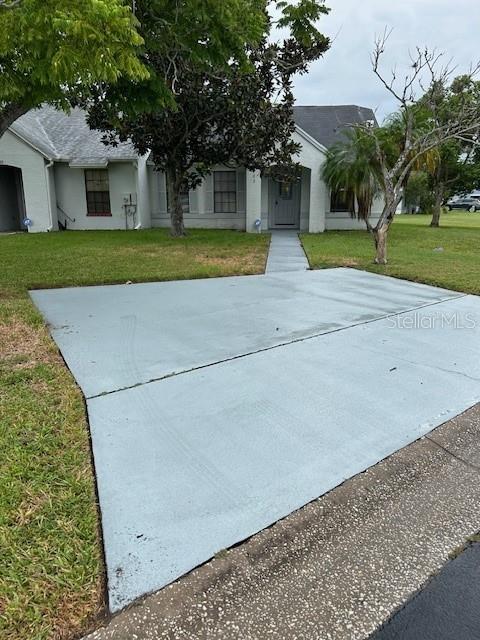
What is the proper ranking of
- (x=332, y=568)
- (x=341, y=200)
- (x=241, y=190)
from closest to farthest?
(x=332, y=568) → (x=341, y=200) → (x=241, y=190)

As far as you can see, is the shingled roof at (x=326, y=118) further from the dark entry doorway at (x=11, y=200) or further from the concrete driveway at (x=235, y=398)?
the concrete driveway at (x=235, y=398)

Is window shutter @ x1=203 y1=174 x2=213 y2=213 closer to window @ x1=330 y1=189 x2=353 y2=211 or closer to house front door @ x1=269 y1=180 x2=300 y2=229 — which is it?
house front door @ x1=269 y1=180 x2=300 y2=229

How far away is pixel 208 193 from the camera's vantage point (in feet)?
63.8

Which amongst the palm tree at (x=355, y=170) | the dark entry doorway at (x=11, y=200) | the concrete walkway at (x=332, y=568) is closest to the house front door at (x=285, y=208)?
the palm tree at (x=355, y=170)

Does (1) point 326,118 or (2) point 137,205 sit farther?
(1) point 326,118

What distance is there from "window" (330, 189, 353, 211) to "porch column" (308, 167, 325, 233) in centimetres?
72

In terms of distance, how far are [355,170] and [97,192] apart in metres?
10.3

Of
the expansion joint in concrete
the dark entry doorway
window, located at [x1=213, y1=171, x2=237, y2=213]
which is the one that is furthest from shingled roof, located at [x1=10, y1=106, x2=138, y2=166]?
the expansion joint in concrete

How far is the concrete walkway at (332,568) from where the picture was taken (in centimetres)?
177

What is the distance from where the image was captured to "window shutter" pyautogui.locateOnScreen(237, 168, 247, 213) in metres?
19.2

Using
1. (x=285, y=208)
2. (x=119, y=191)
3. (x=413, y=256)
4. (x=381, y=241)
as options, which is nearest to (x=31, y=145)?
(x=119, y=191)

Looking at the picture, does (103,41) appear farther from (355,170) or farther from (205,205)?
(205,205)

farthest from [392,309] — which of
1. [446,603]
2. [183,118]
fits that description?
[183,118]

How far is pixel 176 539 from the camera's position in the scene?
2178 millimetres
